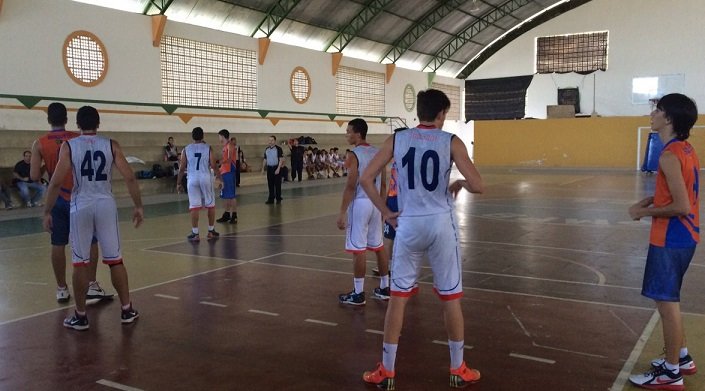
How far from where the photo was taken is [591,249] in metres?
9.46

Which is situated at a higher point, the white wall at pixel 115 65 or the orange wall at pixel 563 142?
the white wall at pixel 115 65

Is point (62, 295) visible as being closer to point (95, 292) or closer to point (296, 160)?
point (95, 292)

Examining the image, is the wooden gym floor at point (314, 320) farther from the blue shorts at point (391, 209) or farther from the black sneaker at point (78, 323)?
the blue shorts at point (391, 209)

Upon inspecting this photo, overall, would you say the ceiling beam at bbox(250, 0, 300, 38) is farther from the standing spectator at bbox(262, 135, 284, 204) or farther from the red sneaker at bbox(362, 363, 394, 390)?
the red sneaker at bbox(362, 363, 394, 390)

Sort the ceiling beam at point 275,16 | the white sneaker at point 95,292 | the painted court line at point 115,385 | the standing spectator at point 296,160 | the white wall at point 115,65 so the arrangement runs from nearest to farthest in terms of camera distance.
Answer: the painted court line at point 115,385, the white sneaker at point 95,292, the white wall at point 115,65, the standing spectator at point 296,160, the ceiling beam at point 275,16

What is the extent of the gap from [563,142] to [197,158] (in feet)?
94.5

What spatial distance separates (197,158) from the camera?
10688 mm

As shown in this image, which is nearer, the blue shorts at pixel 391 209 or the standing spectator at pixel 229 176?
the blue shorts at pixel 391 209

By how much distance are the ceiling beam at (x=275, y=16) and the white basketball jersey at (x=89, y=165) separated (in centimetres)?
2183

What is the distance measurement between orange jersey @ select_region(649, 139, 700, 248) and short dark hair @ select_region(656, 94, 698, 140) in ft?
0.25

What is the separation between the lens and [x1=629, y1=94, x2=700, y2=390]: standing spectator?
399 centimetres

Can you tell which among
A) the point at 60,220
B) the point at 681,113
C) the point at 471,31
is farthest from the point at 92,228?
the point at 471,31

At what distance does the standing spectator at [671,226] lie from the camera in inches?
157

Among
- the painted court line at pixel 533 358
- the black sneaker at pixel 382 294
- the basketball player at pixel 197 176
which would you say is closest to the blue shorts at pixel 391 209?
the black sneaker at pixel 382 294
